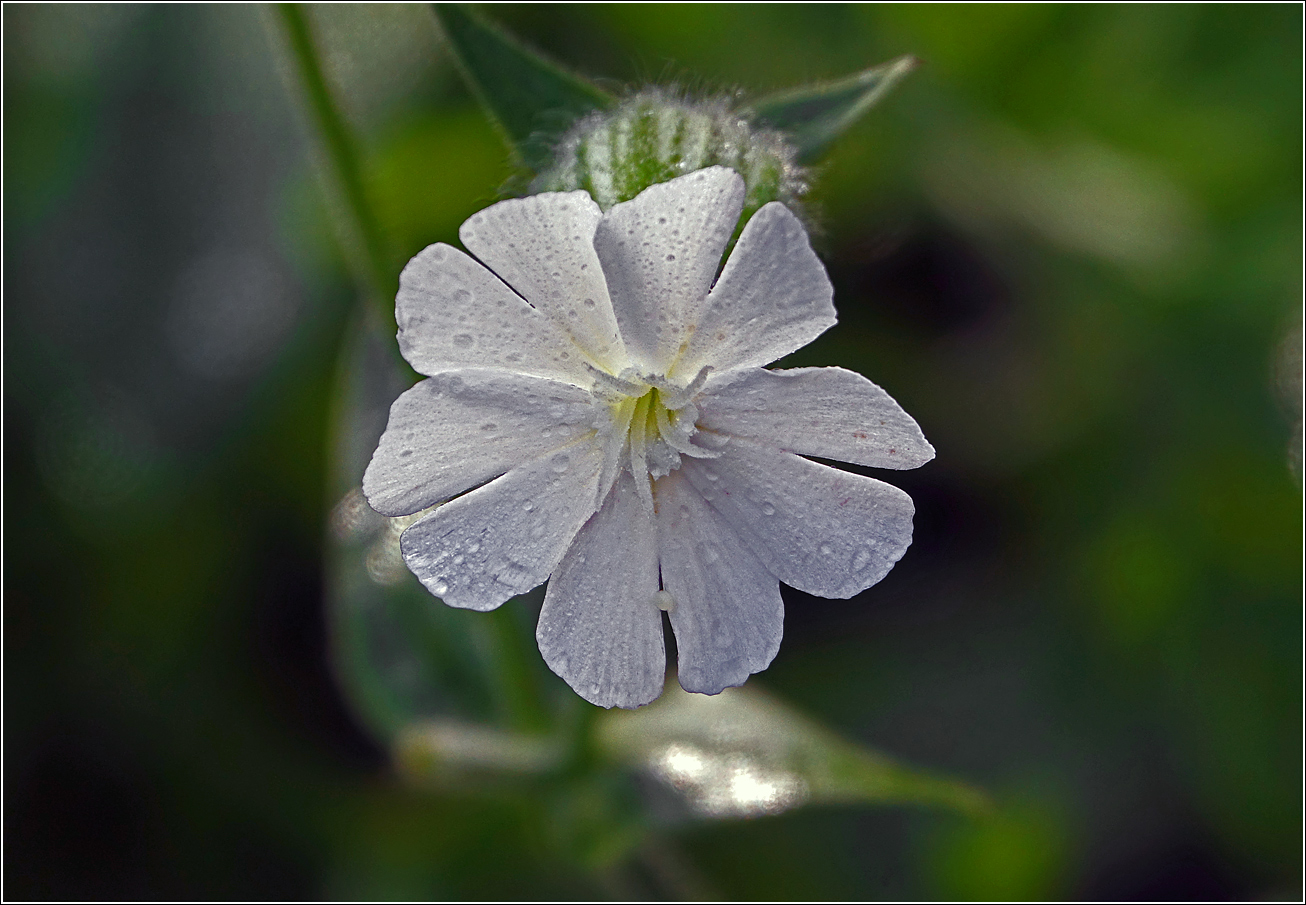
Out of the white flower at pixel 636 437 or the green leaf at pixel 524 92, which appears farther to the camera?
the green leaf at pixel 524 92

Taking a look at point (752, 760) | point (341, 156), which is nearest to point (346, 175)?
point (341, 156)

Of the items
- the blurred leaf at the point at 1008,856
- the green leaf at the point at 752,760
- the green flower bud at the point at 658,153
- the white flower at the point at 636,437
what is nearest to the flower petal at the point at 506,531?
the white flower at the point at 636,437

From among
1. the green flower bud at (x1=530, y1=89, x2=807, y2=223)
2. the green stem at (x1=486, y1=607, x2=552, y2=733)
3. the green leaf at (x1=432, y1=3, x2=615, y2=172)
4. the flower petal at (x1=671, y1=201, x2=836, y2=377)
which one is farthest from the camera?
the green stem at (x1=486, y1=607, x2=552, y2=733)

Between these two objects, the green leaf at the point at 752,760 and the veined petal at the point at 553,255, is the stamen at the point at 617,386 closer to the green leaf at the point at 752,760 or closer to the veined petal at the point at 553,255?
the veined petal at the point at 553,255

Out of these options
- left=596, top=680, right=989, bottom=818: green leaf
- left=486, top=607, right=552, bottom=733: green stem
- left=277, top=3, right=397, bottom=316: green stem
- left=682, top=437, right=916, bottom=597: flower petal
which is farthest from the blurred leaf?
left=277, top=3, right=397, bottom=316: green stem

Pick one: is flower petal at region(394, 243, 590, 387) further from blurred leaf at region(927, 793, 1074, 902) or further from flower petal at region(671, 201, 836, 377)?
blurred leaf at region(927, 793, 1074, 902)

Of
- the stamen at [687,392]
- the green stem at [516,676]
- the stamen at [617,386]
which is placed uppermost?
the stamen at [617,386]
